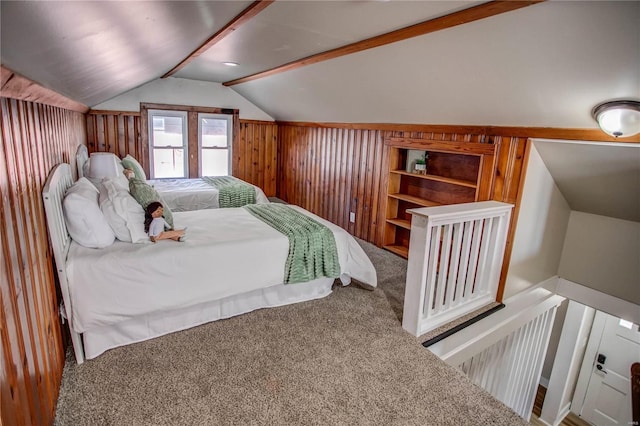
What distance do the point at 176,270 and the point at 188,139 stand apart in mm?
4037

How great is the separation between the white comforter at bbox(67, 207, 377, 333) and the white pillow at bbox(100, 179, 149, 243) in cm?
7

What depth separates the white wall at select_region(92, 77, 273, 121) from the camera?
17.4ft

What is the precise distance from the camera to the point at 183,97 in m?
5.68

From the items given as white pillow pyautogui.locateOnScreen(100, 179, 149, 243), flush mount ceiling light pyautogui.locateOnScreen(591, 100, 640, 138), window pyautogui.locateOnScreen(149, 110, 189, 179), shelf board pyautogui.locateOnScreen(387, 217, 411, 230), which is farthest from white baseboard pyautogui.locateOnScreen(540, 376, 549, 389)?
window pyautogui.locateOnScreen(149, 110, 189, 179)

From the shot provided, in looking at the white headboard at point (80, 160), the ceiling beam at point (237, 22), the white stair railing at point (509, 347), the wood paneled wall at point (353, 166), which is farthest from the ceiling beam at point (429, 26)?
the white headboard at point (80, 160)

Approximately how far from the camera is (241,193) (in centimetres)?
480

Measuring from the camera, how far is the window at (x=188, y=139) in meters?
5.61

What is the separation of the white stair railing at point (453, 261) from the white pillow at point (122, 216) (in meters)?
1.89

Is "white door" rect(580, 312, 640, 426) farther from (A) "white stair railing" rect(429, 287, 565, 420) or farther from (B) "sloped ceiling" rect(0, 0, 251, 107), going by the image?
(B) "sloped ceiling" rect(0, 0, 251, 107)

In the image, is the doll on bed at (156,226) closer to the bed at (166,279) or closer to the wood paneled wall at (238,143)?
the bed at (166,279)

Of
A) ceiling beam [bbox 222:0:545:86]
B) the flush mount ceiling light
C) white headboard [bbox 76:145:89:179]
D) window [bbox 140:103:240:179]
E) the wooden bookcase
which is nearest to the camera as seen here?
ceiling beam [bbox 222:0:545:86]

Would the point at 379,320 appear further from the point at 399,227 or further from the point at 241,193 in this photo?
the point at 241,193

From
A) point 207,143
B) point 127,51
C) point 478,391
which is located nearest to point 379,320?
point 478,391

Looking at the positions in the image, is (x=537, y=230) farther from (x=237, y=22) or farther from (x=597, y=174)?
(x=237, y=22)
